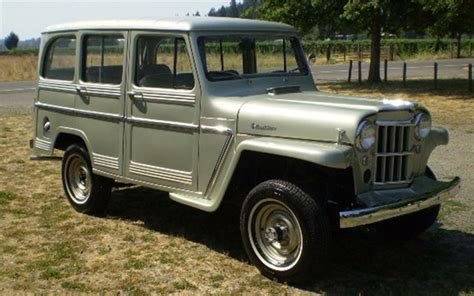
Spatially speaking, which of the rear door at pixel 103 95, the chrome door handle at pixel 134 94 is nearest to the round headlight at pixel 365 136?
the chrome door handle at pixel 134 94

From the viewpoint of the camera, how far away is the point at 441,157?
9312 millimetres

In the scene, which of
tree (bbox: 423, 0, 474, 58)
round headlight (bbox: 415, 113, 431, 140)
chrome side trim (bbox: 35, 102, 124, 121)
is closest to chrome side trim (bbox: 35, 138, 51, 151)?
chrome side trim (bbox: 35, 102, 124, 121)

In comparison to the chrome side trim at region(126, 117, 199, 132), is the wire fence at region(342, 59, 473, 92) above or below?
above

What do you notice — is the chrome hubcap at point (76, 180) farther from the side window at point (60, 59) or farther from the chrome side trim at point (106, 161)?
the side window at point (60, 59)

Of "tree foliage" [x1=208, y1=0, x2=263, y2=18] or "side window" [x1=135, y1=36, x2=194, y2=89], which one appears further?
"tree foliage" [x1=208, y1=0, x2=263, y2=18]

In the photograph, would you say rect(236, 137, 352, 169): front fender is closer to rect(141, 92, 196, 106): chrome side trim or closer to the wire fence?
rect(141, 92, 196, 106): chrome side trim

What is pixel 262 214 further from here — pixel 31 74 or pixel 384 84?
pixel 31 74

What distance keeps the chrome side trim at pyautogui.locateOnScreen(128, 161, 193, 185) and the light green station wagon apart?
0.05 ft

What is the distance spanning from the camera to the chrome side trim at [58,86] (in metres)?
6.48

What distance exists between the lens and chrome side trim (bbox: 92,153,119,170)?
6004 millimetres

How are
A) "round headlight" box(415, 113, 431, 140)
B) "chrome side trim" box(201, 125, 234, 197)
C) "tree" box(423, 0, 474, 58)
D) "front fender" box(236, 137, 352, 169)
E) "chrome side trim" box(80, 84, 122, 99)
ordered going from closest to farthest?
"front fender" box(236, 137, 352, 169), "round headlight" box(415, 113, 431, 140), "chrome side trim" box(201, 125, 234, 197), "chrome side trim" box(80, 84, 122, 99), "tree" box(423, 0, 474, 58)

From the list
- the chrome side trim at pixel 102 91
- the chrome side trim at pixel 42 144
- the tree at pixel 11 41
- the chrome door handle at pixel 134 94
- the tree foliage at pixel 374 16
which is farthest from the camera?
the tree at pixel 11 41

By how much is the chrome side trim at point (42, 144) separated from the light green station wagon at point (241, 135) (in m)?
0.05

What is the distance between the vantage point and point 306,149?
431 cm
